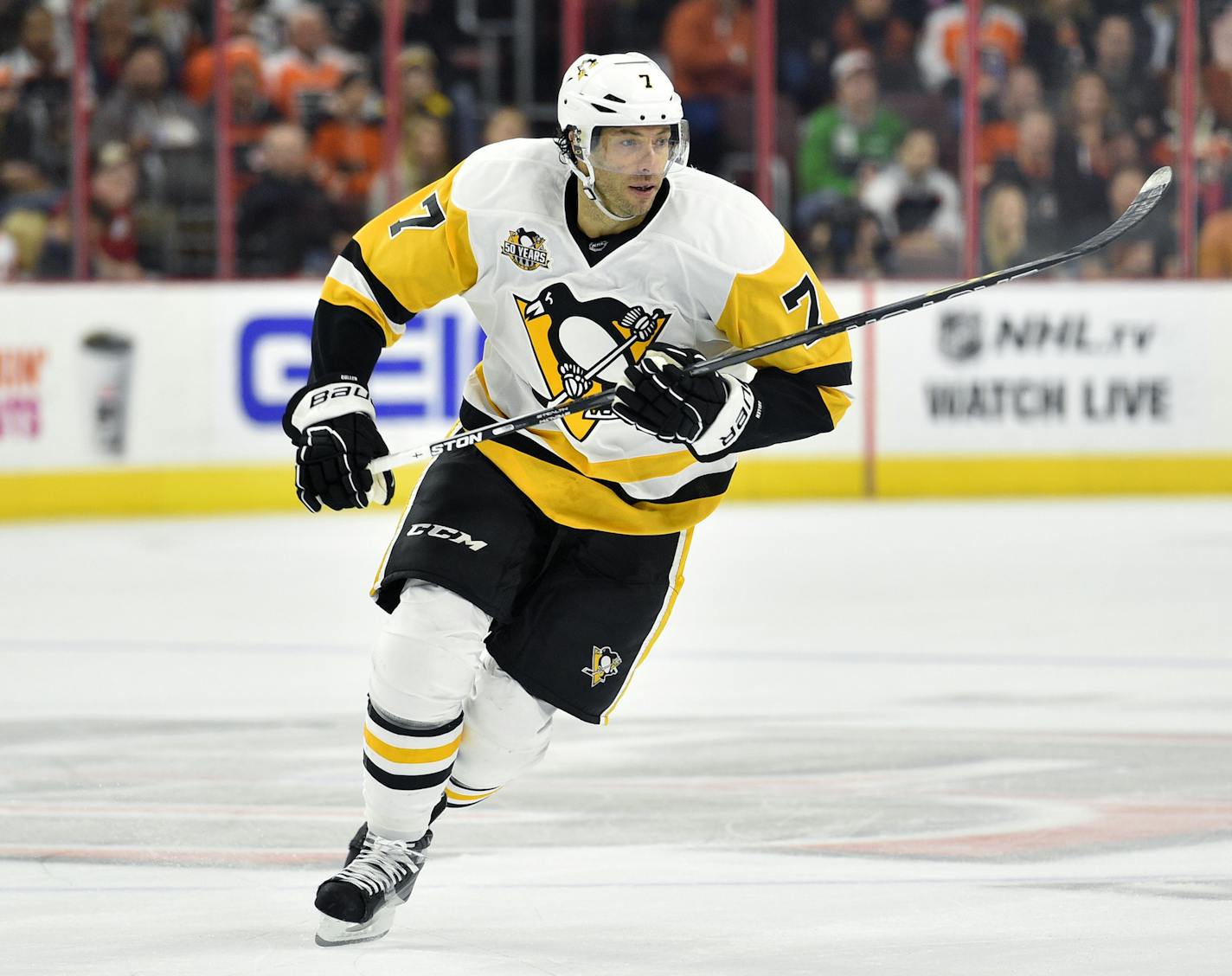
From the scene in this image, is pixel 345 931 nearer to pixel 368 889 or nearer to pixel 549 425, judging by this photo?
pixel 368 889

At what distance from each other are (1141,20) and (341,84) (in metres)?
3.52

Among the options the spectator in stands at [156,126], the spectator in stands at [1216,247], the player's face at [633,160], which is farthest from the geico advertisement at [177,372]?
the player's face at [633,160]

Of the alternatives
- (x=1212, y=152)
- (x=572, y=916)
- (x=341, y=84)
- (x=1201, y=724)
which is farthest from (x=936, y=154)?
(x=572, y=916)

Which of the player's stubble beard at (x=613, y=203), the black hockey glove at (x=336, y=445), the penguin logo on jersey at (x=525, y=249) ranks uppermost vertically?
the player's stubble beard at (x=613, y=203)

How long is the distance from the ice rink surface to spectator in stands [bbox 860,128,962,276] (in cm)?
290

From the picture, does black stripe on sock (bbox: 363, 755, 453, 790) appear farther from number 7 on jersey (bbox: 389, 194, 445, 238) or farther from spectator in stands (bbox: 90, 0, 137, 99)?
spectator in stands (bbox: 90, 0, 137, 99)

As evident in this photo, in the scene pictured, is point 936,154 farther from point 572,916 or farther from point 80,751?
point 572,916

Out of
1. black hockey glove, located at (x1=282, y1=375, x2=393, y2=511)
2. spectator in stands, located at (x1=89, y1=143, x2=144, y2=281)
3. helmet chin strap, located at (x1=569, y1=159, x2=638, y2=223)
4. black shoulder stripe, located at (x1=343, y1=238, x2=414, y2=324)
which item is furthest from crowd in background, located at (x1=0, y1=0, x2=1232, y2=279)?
helmet chin strap, located at (x1=569, y1=159, x2=638, y2=223)

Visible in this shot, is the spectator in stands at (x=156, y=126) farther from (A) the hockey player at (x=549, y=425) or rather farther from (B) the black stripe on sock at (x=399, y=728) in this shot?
(B) the black stripe on sock at (x=399, y=728)

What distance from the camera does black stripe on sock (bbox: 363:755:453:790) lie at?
9.77 ft

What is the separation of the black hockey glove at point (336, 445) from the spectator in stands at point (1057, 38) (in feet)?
23.6

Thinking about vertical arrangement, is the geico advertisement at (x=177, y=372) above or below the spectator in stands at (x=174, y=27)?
below

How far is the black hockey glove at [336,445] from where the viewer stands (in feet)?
9.91

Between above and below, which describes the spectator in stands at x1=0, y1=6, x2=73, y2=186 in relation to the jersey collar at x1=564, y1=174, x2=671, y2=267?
below
